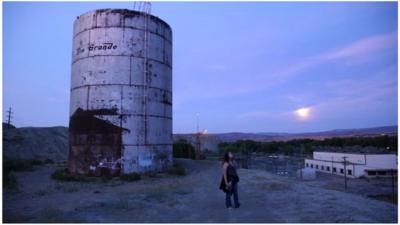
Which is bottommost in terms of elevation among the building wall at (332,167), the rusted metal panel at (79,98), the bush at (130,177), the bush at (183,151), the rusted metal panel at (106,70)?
the building wall at (332,167)

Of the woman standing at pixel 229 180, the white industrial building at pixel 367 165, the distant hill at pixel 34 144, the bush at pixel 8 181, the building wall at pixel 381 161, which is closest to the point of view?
the woman standing at pixel 229 180

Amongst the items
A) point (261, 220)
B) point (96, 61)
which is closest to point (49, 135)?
point (96, 61)

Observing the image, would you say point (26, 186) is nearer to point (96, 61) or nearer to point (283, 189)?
point (96, 61)

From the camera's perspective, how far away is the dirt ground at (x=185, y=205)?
923 cm

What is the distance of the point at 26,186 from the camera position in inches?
643

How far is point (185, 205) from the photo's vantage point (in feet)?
37.0

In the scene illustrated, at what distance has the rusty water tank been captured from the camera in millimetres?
19094

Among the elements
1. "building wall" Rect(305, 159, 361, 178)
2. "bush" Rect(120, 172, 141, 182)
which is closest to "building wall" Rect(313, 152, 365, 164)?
"building wall" Rect(305, 159, 361, 178)

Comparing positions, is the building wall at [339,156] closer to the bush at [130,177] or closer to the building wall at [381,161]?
the building wall at [381,161]

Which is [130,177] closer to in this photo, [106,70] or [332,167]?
[106,70]

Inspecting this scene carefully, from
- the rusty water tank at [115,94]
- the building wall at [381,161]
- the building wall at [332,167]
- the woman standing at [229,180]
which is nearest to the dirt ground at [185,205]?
the woman standing at [229,180]

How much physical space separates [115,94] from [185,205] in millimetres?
9795

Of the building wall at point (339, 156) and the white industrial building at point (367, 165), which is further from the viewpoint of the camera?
the building wall at point (339, 156)

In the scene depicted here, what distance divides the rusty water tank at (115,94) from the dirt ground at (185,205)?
359cm
